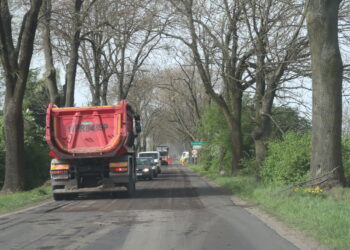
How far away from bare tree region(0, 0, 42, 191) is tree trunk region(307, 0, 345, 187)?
11.2 metres

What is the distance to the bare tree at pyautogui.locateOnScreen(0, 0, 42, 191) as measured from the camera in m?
20.6

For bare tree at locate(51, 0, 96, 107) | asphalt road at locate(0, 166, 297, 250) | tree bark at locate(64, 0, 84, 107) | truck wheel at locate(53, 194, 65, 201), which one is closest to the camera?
asphalt road at locate(0, 166, 297, 250)

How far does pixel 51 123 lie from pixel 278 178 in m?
8.51

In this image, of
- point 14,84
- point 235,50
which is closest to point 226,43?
point 235,50

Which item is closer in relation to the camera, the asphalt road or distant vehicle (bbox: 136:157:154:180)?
the asphalt road

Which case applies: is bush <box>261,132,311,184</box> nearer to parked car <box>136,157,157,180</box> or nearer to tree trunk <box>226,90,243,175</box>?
tree trunk <box>226,90,243,175</box>


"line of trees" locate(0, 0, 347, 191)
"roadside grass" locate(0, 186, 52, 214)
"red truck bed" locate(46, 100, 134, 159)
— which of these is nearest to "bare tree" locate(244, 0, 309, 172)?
"line of trees" locate(0, 0, 347, 191)

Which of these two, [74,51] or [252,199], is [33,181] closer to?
[74,51]

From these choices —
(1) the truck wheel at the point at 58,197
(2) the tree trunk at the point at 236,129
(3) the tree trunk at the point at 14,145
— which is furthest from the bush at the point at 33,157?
(2) the tree trunk at the point at 236,129

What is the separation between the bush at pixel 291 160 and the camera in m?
18.7

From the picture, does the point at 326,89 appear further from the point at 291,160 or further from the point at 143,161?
the point at 143,161

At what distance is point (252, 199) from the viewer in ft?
55.0

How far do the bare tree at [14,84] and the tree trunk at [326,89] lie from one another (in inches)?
439

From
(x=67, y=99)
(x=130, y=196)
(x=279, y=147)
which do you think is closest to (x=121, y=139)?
(x=130, y=196)
